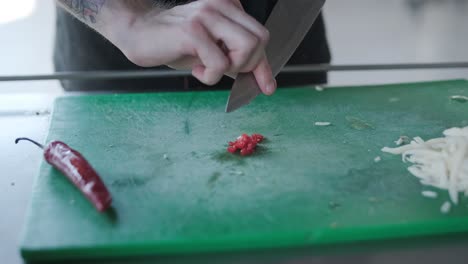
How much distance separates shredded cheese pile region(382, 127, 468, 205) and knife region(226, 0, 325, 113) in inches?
13.4

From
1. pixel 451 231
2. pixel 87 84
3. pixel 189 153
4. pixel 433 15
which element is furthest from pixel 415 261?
pixel 433 15

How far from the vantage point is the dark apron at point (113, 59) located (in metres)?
1.91

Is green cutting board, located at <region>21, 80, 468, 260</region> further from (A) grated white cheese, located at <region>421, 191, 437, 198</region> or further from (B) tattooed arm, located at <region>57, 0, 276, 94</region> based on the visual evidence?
(B) tattooed arm, located at <region>57, 0, 276, 94</region>

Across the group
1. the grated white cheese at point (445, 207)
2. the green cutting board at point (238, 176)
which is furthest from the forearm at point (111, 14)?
the grated white cheese at point (445, 207)

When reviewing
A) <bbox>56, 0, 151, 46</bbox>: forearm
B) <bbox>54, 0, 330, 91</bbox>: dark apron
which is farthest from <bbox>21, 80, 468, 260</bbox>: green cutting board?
<bbox>56, 0, 151, 46</bbox>: forearm

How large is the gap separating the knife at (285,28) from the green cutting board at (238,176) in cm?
18

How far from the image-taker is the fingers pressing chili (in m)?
1.42

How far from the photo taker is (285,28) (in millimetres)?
1516

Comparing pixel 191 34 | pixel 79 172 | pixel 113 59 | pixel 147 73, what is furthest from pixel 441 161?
pixel 113 59

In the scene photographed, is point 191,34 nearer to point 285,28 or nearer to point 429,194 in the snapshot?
point 285,28

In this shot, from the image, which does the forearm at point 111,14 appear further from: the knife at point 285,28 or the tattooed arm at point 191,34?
the knife at point 285,28

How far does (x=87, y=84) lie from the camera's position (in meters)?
1.92

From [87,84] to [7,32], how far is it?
94.2 inches

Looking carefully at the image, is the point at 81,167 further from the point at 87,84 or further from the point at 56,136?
the point at 87,84
